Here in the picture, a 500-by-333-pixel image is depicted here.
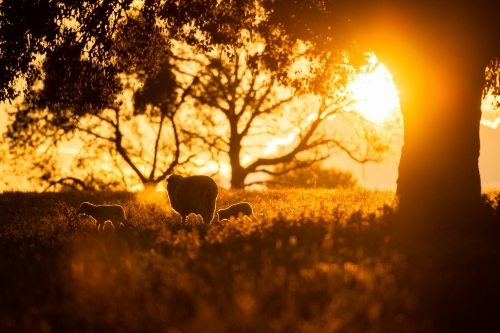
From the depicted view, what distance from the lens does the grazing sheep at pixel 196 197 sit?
54.3ft

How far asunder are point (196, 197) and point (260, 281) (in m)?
8.34

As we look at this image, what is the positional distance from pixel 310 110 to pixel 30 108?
→ 1552cm

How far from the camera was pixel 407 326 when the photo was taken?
23.4ft

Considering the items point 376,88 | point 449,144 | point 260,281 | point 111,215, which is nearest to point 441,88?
point 449,144

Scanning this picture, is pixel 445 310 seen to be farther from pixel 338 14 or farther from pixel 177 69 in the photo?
pixel 177 69

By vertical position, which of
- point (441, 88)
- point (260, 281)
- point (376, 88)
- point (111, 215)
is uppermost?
point (376, 88)

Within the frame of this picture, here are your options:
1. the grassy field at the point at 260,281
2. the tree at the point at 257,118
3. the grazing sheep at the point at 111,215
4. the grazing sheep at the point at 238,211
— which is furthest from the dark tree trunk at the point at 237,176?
the grassy field at the point at 260,281

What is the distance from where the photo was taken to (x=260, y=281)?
8.31 meters

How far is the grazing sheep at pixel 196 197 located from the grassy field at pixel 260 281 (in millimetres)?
2488

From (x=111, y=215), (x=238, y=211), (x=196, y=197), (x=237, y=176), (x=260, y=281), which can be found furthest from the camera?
(x=237, y=176)

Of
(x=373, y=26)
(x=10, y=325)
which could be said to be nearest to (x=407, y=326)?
(x=10, y=325)

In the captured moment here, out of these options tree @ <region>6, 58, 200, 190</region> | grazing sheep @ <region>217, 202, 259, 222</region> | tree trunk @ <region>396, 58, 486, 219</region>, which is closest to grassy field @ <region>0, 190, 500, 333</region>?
tree trunk @ <region>396, 58, 486, 219</region>

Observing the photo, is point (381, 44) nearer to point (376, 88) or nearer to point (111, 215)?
point (376, 88)

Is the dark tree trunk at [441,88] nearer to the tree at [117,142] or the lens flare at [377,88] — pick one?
the lens flare at [377,88]
